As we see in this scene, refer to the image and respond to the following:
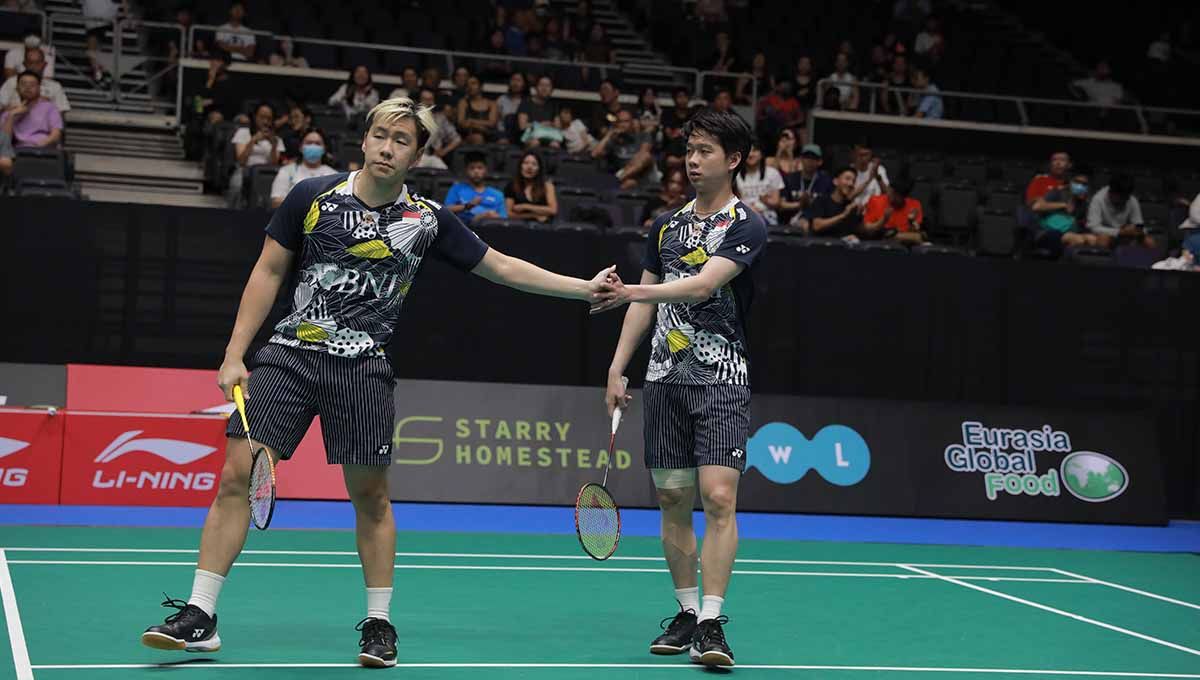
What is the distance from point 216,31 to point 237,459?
13075 millimetres

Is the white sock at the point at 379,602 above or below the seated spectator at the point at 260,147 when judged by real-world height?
below

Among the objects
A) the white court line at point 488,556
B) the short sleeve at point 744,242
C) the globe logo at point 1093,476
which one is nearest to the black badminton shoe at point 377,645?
the short sleeve at point 744,242

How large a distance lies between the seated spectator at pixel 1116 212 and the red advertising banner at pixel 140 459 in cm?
883

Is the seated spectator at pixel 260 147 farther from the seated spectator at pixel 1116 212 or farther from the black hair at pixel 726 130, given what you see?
the black hair at pixel 726 130

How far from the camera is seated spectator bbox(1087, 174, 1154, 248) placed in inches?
564

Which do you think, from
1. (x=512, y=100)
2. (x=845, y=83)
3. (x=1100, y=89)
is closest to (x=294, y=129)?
(x=512, y=100)

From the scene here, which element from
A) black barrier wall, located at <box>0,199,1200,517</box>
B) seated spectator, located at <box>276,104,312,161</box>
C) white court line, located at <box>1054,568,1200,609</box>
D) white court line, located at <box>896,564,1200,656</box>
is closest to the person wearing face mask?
seated spectator, located at <box>276,104,312,161</box>

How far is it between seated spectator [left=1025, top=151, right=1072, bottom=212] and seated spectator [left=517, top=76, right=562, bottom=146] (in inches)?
190

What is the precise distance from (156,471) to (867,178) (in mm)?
7424

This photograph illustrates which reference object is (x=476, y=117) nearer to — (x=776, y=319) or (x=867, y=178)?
(x=867, y=178)

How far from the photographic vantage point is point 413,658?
17.6ft

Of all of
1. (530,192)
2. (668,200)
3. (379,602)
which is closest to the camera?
(379,602)

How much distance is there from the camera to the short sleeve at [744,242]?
5.54 meters

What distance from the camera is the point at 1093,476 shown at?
1173cm
